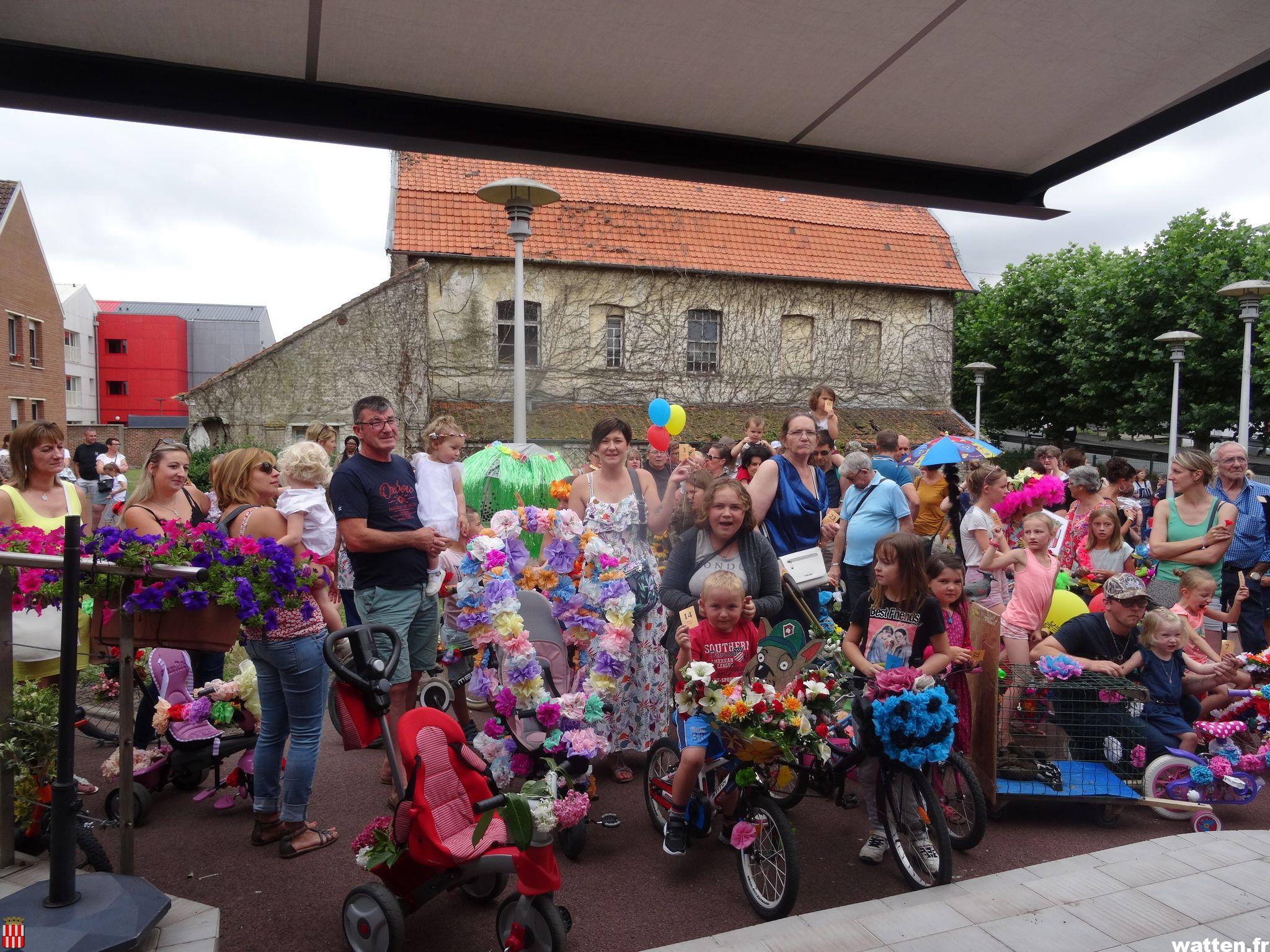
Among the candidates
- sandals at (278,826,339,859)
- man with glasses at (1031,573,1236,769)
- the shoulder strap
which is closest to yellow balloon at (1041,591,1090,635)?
man with glasses at (1031,573,1236,769)

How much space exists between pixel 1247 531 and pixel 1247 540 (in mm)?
70

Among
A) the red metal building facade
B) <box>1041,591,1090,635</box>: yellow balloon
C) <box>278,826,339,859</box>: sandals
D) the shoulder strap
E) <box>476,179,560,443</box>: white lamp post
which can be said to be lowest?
<box>278,826,339,859</box>: sandals

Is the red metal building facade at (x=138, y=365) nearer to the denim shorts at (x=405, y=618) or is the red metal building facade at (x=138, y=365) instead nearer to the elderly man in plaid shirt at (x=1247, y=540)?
the denim shorts at (x=405, y=618)

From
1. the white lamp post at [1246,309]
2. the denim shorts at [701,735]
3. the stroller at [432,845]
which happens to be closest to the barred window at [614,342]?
the white lamp post at [1246,309]

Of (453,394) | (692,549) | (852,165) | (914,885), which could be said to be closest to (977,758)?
(914,885)

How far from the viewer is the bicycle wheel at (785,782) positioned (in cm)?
391

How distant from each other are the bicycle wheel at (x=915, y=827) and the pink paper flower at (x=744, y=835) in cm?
72

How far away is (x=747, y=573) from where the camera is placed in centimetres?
483

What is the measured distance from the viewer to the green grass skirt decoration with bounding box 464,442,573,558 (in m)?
7.52

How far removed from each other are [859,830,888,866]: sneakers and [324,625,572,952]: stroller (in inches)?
65.6

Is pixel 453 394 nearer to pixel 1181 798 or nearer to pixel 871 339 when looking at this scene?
pixel 871 339

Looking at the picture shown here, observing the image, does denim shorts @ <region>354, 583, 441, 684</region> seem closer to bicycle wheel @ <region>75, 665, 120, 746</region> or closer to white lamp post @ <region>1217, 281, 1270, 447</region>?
bicycle wheel @ <region>75, 665, 120, 746</region>

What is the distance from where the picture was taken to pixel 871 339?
23000mm

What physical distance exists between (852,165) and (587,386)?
18893 mm
